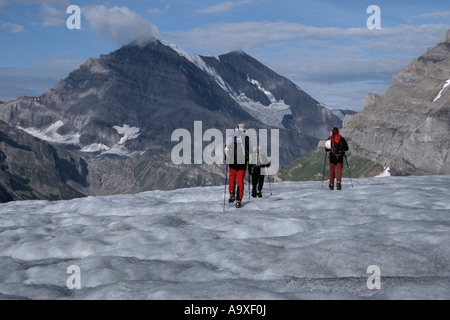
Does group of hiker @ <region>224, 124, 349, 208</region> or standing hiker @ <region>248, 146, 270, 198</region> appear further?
standing hiker @ <region>248, 146, 270, 198</region>

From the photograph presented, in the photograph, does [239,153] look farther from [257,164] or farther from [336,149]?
[336,149]

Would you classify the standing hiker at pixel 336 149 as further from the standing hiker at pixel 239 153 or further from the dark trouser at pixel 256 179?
the standing hiker at pixel 239 153

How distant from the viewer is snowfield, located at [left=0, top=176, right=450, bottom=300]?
1295cm

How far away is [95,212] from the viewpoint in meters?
29.2

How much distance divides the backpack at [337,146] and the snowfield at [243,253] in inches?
280

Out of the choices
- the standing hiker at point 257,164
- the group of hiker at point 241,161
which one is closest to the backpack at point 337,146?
the group of hiker at point 241,161

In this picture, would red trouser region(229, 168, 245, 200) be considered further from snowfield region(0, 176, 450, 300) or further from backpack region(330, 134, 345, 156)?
backpack region(330, 134, 345, 156)

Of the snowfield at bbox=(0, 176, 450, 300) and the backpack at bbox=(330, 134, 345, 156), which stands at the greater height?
the backpack at bbox=(330, 134, 345, 156)

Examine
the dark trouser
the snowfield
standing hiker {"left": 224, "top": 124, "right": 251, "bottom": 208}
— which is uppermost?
standing hiker {"left": 224, "top": 124, "right": 251, "bottom": 208}

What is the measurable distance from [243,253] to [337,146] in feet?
58.9

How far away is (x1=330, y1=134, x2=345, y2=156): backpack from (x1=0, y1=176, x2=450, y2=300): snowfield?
23.3ft

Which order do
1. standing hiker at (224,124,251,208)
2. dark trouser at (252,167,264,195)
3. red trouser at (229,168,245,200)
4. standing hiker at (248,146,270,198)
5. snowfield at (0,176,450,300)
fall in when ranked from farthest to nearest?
1. dark trouser at (252,167,264,195)
2. standing hiker at (248,146,270,198)
3. red trouser at (229,168,245,200)
4. standing hiker at (224,124,251,208)
5. snowfield at (0,176,450,300)

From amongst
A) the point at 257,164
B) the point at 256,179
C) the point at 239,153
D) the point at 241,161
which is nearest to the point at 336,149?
the point at 257,164

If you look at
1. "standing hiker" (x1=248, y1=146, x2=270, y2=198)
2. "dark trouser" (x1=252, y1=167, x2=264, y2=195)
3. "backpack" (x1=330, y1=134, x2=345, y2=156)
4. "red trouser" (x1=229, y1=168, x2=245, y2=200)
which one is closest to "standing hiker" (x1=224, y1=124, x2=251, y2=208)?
"red trouser" (x1=229, y1=168, x2=245, y2=200)
